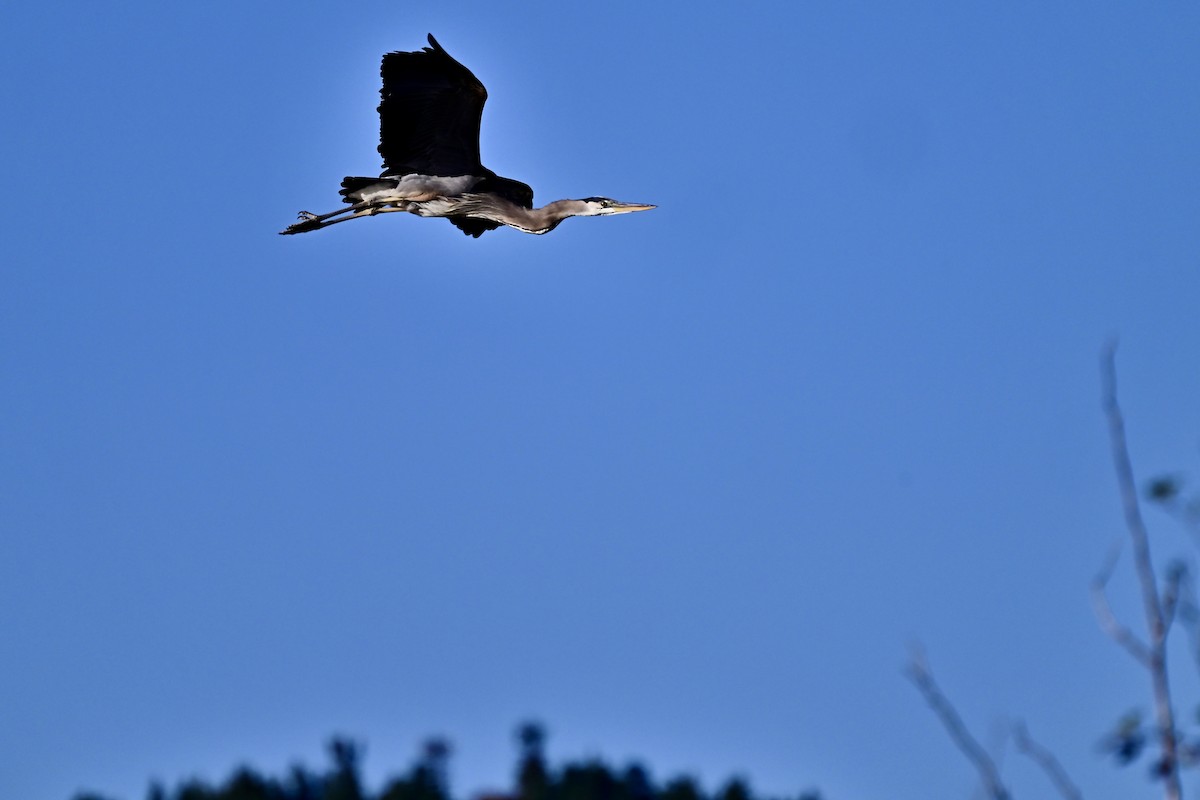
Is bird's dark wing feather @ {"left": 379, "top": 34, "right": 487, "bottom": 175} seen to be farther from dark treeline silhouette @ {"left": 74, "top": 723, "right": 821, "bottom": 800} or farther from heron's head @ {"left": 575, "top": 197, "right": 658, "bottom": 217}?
dark treeline silhouette @ {"left": 74, "top": 723, "right": 821, "bottom": 800}

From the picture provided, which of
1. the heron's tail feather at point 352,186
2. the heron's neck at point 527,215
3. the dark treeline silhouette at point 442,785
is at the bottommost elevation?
the heron's neck at point 527,215

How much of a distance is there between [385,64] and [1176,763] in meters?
12.1

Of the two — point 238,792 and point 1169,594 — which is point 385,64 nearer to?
point 1169,594

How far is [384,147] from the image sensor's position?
1736 centimetres

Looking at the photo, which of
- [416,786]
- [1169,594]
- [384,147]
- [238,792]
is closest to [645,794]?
[416,786]

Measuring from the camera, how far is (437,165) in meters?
17.2

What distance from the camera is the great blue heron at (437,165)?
55.2 feet

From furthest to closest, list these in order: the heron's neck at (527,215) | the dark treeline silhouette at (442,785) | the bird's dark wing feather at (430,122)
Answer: the dark treeline silhouette at (442,785) → the bird's dark wing feather at (430,122) → the heron's neck at (527,215)

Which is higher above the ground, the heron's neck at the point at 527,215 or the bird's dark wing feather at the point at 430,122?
the bird's dark wing feather at the point at 430,122

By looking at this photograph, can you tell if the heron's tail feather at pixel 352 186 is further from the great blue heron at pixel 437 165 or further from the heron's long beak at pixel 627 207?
the heron's long beak at pixel 627 207

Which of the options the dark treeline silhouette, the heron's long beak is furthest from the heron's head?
the dark treeline silhouette

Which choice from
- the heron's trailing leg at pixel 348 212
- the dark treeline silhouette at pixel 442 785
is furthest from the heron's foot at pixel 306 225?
the dark treeline silhouette at pixel 442 785

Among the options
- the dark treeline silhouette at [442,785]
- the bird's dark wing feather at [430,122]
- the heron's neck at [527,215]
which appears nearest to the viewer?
the heron's neck at [527,215]

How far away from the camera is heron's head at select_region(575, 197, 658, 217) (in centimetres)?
1708
